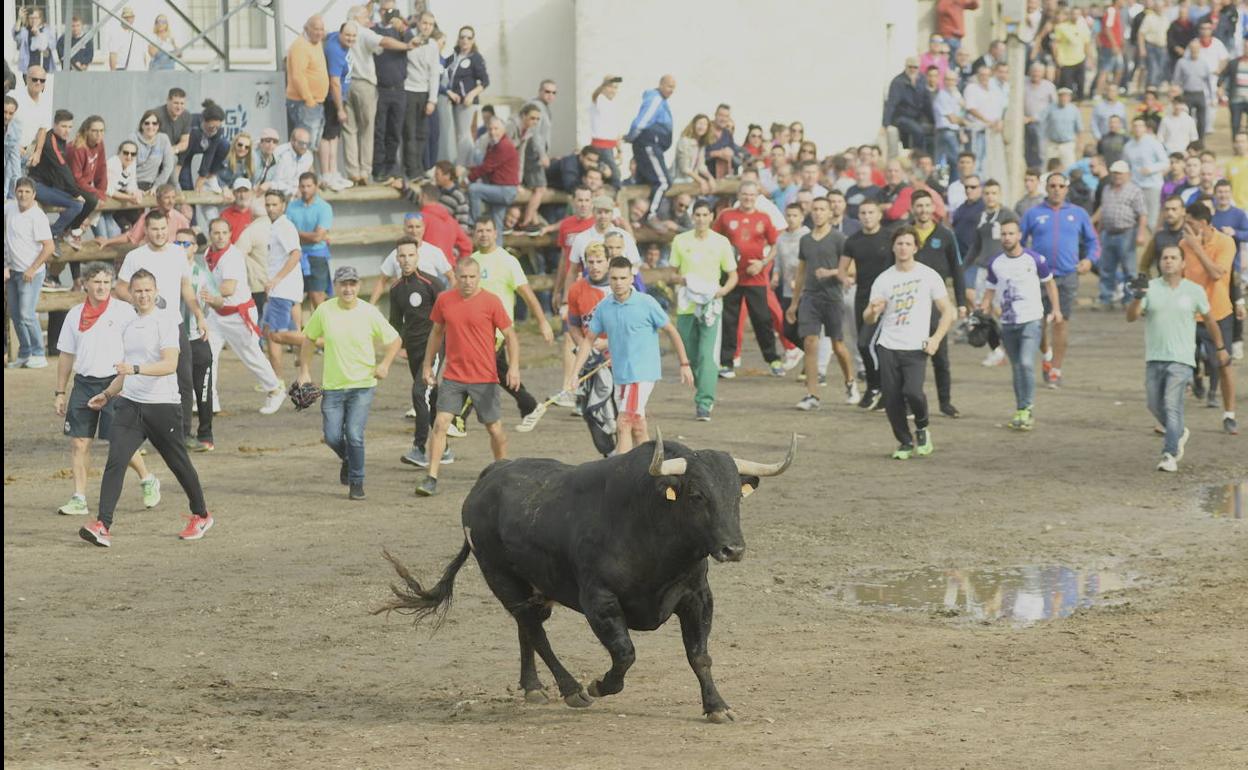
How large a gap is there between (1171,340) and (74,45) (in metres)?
13.2

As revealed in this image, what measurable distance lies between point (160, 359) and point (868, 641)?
5.26 m

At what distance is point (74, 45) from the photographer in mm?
22547

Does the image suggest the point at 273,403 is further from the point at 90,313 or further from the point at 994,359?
the point at 994,359

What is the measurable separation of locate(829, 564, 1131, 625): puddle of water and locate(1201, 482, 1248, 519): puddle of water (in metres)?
2.14

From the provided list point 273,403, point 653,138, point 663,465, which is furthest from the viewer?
point 653,138

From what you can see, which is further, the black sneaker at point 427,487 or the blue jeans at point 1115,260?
the blue jeans at point 1115,260

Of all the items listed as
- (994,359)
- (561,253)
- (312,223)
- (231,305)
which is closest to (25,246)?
(312,223)

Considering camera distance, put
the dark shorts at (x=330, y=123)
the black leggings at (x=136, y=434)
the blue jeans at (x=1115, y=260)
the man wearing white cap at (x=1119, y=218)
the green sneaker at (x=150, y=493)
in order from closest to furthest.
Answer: the black leggings at (x=136, y=434)
the green sneaker at (x=150, y=493)
the dark shorts at (x=330, y=123)
the man wearing white cap at (x=1119, y=218)
the blue jeans at (x=1115, y=260)

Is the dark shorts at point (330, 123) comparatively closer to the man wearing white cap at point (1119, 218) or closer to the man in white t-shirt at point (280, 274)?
the man in white t-shirt at point (280, 274)

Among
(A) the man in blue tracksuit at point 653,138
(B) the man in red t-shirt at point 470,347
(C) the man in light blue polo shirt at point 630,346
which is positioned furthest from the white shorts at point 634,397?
(A) the man in blue tracksuit at point 653,138

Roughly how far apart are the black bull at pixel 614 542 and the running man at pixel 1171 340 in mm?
7200

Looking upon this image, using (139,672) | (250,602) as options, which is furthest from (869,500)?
(139,672)

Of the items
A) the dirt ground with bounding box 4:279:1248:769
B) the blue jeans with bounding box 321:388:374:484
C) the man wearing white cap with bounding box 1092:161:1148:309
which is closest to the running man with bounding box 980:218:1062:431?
the dirt ground with bounding box 4:279:1248:769

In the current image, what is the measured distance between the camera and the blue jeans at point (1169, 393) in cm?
1554
